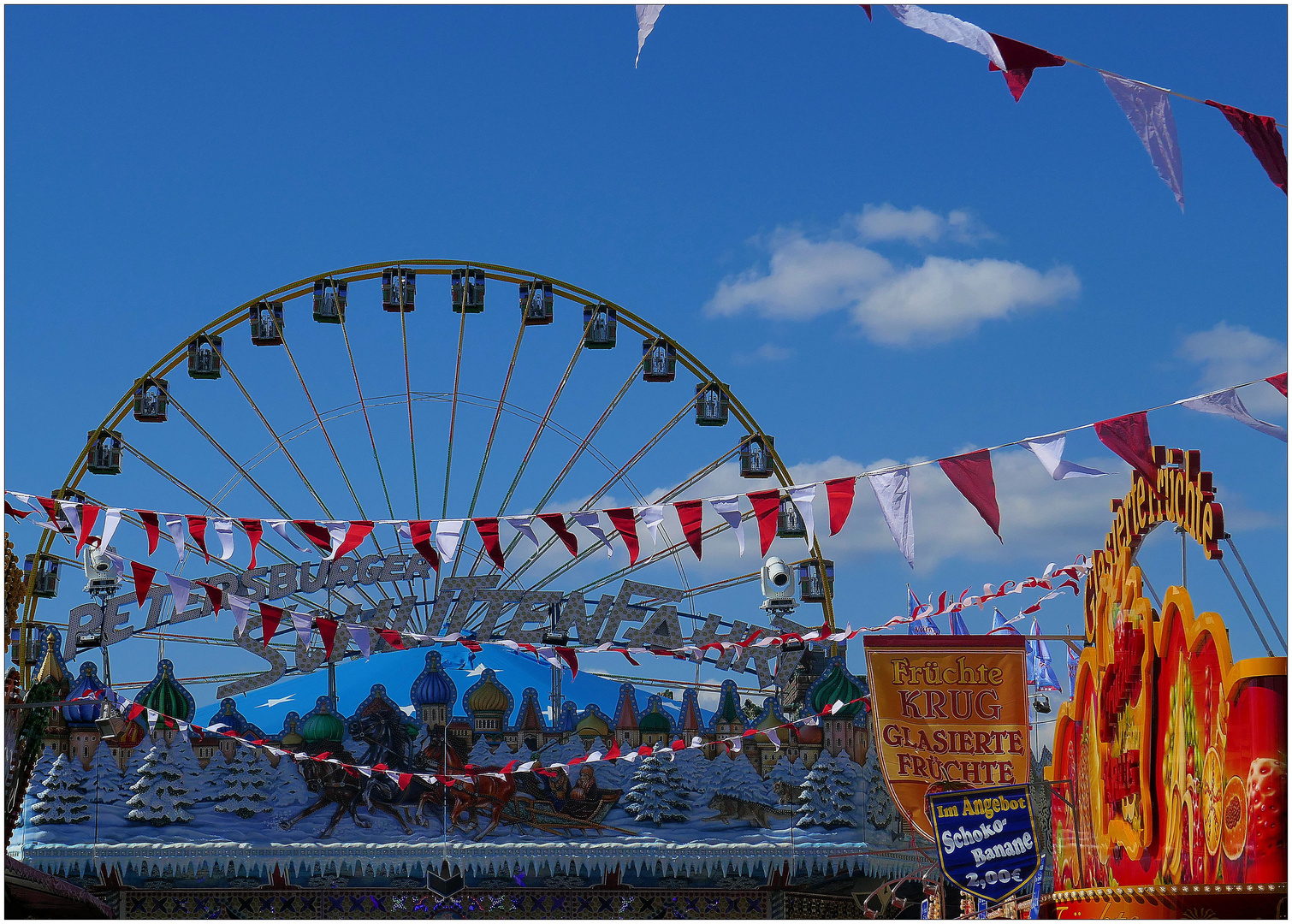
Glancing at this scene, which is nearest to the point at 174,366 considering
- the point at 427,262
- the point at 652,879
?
the point at 427,262

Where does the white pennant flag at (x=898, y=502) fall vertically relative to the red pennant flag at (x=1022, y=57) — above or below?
below

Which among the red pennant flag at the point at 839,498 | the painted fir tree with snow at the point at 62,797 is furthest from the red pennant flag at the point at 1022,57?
the painted fir tree with snow at the point at 62,797

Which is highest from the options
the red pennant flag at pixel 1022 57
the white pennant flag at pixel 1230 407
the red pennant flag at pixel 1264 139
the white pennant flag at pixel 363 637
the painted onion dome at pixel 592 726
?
the red pennant flag at pixel 1022 57

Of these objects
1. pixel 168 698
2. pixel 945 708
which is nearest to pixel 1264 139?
pixel 945 708

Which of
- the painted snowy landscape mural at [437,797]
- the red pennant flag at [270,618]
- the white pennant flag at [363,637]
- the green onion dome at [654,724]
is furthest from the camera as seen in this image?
the green onion dome at [654,724]

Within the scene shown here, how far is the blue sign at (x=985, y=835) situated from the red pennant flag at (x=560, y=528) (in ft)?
11.7

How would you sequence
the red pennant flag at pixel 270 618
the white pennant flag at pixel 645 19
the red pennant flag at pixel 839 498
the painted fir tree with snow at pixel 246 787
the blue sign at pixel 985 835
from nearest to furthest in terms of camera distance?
the white pennant flag at pixel 645 19, the red pennant flag at pixel 839 498, the blue sign at pixel 985 835, the red pennant flag at pixel 270 618, the painted fir tree with snow at pixel 246 787

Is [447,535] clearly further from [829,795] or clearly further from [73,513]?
[829,795]

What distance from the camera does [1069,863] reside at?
13.5 metres

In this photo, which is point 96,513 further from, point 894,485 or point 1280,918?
point 1280,918

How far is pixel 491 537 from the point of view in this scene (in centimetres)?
1168

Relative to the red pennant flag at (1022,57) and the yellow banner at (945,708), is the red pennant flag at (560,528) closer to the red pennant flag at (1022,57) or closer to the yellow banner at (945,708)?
the yellow banner at (945,708)

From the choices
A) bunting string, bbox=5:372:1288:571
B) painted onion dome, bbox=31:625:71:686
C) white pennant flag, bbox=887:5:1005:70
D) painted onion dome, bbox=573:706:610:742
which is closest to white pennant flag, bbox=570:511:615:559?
bunting string, bbox=5:372:1288:571

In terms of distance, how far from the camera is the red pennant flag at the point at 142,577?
474 inches
